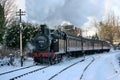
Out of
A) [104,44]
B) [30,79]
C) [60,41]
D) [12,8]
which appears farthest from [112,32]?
[30,79]

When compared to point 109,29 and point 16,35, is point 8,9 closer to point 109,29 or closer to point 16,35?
point 16,35

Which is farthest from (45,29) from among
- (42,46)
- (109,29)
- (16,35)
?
(109,29)

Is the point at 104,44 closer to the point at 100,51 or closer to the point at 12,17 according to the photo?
the point at 100,51

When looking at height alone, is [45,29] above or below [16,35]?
above

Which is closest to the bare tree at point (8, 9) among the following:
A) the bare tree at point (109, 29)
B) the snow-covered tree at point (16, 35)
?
the snow-covered tree at point (16, 35)

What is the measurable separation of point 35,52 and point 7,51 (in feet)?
41.4

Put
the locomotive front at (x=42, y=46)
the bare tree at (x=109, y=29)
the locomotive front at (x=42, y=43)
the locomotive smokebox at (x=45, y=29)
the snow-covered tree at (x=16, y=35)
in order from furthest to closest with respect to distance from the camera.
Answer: the bare tree at (x=109, y=29), the snow-covered tree at (x=16, y=35), the locomotive smokebox at (x=45, y=29), the locomotive front at (x=42, y=43), the locomotive front at (x=42, y=46)

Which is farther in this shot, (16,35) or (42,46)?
(16,35)

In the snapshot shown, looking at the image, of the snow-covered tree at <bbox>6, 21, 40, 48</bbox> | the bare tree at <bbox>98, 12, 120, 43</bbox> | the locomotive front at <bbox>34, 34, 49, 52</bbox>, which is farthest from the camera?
the bare tree at <bbox>98, 12, 120, 43</bbox>

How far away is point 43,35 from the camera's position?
102 feet

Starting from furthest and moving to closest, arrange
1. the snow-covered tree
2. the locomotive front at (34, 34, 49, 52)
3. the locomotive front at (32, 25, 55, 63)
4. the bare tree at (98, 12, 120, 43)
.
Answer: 1. the bare tree at (98, 12, 120, 43)
2. the snow-covered tree
3. the locomotive front at (34, 34, 49, 52)
4. the locomotive front at (32, 25, 55, 63)

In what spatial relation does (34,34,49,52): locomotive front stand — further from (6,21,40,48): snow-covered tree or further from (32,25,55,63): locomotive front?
(6,21,40,48): snow-covered tree

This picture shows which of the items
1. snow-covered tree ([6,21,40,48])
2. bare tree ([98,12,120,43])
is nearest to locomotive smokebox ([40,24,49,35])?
snow-covered tree ([6,21,40,48])

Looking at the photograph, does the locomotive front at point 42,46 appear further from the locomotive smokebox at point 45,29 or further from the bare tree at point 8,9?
the bare tree at point 8,9
